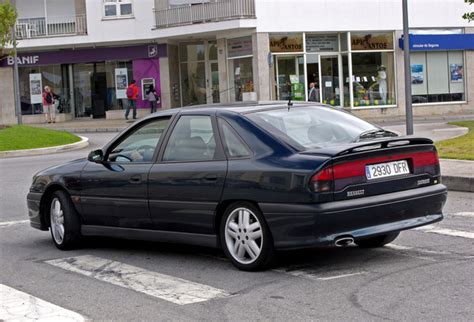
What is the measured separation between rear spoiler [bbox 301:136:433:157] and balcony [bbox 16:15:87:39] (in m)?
33.2

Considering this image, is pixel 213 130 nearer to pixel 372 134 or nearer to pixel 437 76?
pixel 372 134

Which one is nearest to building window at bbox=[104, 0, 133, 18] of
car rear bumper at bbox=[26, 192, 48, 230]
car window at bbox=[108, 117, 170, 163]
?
car rear bumper at bbox=[26, 192, 48, 230]

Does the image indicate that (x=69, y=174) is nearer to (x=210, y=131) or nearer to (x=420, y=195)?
(x=210, y=131)

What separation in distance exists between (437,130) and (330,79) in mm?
12142

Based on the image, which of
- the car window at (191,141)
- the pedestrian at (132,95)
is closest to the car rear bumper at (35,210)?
the car window at (191,141)

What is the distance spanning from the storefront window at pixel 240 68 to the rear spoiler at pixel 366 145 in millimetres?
28120

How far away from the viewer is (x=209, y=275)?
23.1 feet

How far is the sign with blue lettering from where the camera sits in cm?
3697

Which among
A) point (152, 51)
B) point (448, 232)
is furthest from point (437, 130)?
point (152, 51)

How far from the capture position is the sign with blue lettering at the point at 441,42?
3697cm

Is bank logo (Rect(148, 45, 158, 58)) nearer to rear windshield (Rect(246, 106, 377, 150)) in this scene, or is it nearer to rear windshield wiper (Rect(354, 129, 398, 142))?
rear windshield (Rect(246, 106, 377, 150))

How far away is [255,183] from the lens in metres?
6.90

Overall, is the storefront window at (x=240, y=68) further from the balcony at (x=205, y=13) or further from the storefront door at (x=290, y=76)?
the balcony at (x=205, y=13)

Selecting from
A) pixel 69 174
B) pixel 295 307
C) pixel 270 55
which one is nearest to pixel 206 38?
pixel 270 55
